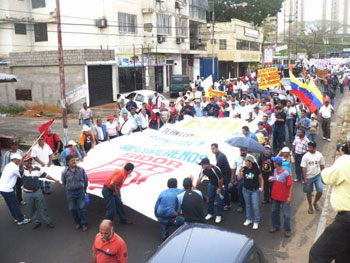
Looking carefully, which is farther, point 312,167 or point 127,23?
point 127,23

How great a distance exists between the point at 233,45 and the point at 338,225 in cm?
4821

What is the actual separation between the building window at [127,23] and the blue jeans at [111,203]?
23.7 m

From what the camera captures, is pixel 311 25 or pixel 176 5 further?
pixel 311 25

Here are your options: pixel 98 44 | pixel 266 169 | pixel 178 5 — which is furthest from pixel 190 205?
pixel 178 5

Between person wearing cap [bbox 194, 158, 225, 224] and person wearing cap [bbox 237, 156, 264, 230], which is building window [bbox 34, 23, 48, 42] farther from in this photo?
person wearing cap [bbox 237, 156, 264, 230]

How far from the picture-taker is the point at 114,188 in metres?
7.14

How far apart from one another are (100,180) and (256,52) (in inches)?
2271

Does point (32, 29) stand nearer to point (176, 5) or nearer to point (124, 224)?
point (176, 5)

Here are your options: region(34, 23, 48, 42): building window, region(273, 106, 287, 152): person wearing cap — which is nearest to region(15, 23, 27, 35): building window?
region(34, 23, 48, 42): building window

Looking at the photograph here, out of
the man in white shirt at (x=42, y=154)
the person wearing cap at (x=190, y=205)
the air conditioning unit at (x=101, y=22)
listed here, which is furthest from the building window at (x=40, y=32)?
the person wearing cap at (x=190, y=205)

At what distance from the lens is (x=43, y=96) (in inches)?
990

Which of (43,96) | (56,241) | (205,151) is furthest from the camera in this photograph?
(43,96)

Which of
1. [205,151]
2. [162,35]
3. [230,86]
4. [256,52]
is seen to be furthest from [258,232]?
[256,52]

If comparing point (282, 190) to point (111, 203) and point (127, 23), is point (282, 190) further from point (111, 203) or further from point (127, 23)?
point (127, 23)
